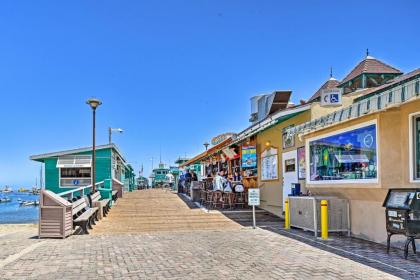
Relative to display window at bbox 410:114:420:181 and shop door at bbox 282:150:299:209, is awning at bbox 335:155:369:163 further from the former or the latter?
shop door at bbox 282:150:299:209

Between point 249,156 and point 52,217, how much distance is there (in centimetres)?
867

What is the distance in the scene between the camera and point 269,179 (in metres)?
15.7

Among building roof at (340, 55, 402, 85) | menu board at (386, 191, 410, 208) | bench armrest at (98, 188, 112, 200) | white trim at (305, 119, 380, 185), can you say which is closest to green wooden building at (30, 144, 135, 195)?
bench armrest at (98, 188, 112, 200)

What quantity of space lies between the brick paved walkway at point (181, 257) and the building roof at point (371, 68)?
317 inches

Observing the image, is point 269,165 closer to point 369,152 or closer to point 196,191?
point 196,191

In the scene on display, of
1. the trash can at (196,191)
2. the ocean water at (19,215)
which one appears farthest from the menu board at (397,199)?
the ocean water at (19,215)

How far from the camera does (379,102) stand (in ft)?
25.0

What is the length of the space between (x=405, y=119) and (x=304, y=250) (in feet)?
9.73

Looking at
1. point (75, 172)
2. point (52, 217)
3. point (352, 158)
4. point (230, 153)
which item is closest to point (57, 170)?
point (75, 172)

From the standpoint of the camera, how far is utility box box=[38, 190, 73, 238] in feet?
33.6

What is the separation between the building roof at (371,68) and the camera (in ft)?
53.0

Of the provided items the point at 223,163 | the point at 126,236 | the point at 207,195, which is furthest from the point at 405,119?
the point at 223,163

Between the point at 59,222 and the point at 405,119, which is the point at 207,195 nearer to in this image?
the point at 59,222

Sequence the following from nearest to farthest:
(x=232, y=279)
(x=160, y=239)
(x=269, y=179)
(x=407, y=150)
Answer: (x=232, y=279) → (x=407, y=150) → (x=160, y=239) → (x=269, y=179)
